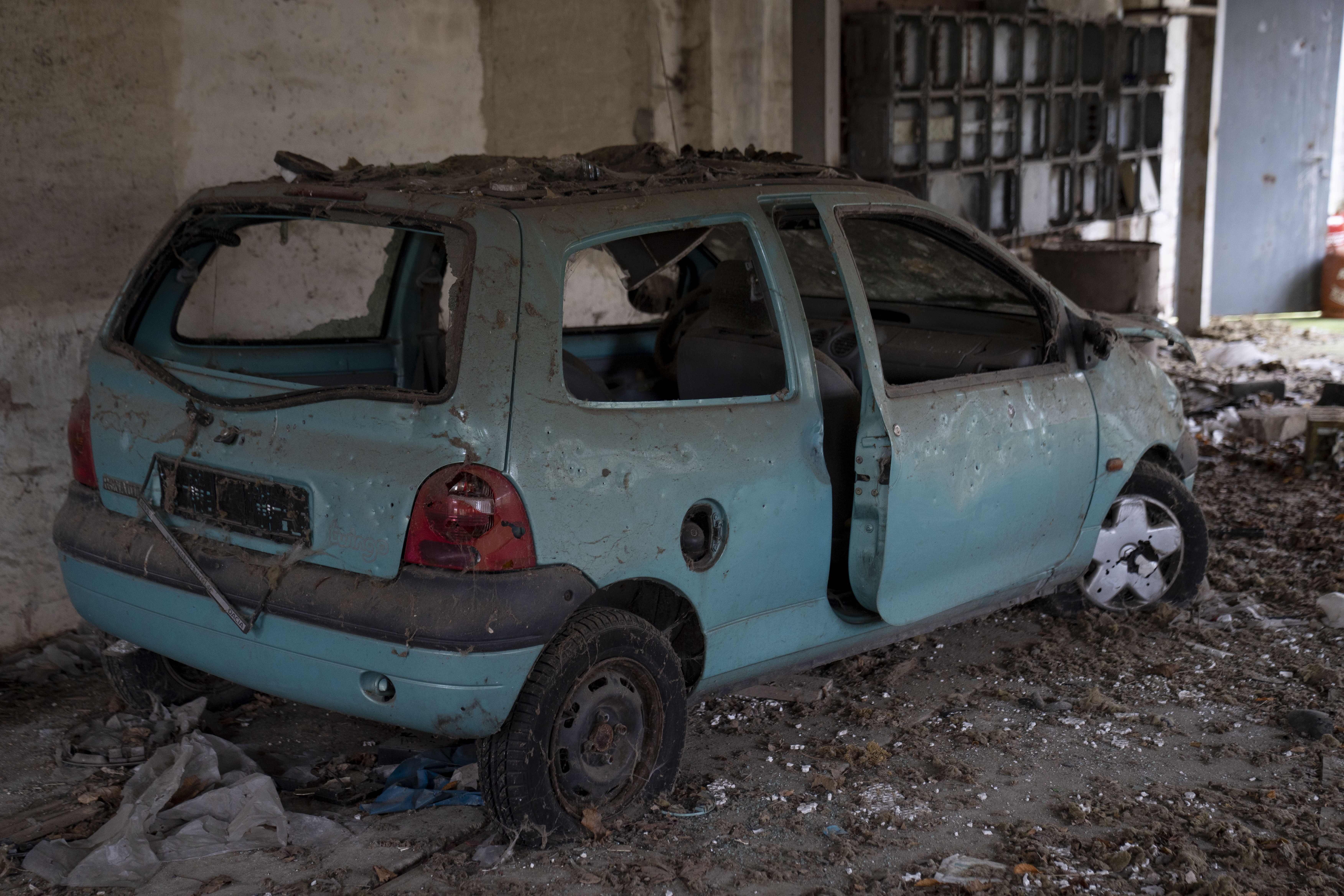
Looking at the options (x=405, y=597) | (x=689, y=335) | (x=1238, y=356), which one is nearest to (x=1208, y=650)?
(x=689, y=335)

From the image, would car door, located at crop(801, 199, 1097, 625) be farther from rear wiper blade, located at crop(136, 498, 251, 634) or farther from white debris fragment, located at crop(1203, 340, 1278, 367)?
white debris fragment, located at crop(1203, 340, 1278, 367)

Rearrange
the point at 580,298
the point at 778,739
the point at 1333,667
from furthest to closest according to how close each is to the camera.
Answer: the point at 580,298, the point at 1333,667, the point at 778,739

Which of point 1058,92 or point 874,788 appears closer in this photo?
point 874,788

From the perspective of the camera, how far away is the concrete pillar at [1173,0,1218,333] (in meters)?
12.5

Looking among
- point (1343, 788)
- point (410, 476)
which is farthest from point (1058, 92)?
point (410, 476)

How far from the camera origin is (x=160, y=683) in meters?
3.98

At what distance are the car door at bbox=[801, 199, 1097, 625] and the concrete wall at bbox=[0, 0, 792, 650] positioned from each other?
2003 millimetres

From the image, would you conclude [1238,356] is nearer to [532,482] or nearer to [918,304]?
[918,304]

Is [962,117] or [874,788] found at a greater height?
[962,117]

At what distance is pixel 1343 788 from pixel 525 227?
2.70 metres

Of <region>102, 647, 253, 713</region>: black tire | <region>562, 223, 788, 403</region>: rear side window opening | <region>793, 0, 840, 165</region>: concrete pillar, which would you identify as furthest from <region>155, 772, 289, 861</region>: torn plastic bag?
<region>793, 0, 840, 165</region>: concrete pillar

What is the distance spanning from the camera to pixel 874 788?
12.0ft

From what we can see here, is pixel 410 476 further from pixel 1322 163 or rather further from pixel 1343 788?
pixel 1322 163

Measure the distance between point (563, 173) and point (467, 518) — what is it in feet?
3.70
